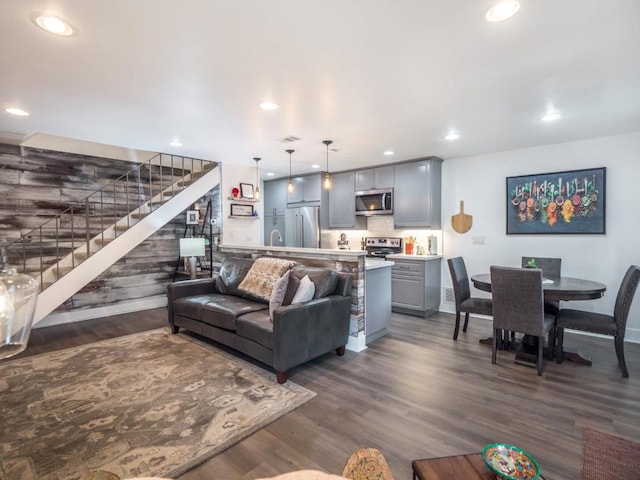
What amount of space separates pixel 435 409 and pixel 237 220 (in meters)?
4.53

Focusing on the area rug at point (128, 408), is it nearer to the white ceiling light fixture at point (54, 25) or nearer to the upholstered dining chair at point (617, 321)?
the white ceiling light fixture at point (54, 25)

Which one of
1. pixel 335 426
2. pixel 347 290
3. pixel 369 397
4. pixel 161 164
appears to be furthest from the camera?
pixel 161 164

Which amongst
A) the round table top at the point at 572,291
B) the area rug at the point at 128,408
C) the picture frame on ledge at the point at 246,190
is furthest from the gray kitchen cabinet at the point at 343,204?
the area rug at the point at 128,408

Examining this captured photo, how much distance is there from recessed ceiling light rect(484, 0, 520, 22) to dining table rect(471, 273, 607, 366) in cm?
248

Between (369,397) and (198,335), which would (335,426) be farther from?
(198,335)

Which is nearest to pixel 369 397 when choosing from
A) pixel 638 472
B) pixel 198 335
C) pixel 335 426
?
pixel 335 426

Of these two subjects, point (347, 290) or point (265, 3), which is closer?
point (265, 3)

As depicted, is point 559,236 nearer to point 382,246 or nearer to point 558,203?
point 558,203

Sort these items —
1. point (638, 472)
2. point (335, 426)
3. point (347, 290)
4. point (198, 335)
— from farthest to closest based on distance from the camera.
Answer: point (198, 335), point (347, 290), point (335, 426), point (638, 472)

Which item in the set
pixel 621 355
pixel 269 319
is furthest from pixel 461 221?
pixel 269 319

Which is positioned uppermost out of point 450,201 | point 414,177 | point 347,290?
point 414,177

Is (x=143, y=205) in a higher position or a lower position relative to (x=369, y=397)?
higher

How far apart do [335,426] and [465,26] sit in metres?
2.68

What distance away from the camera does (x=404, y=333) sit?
4.34 m
